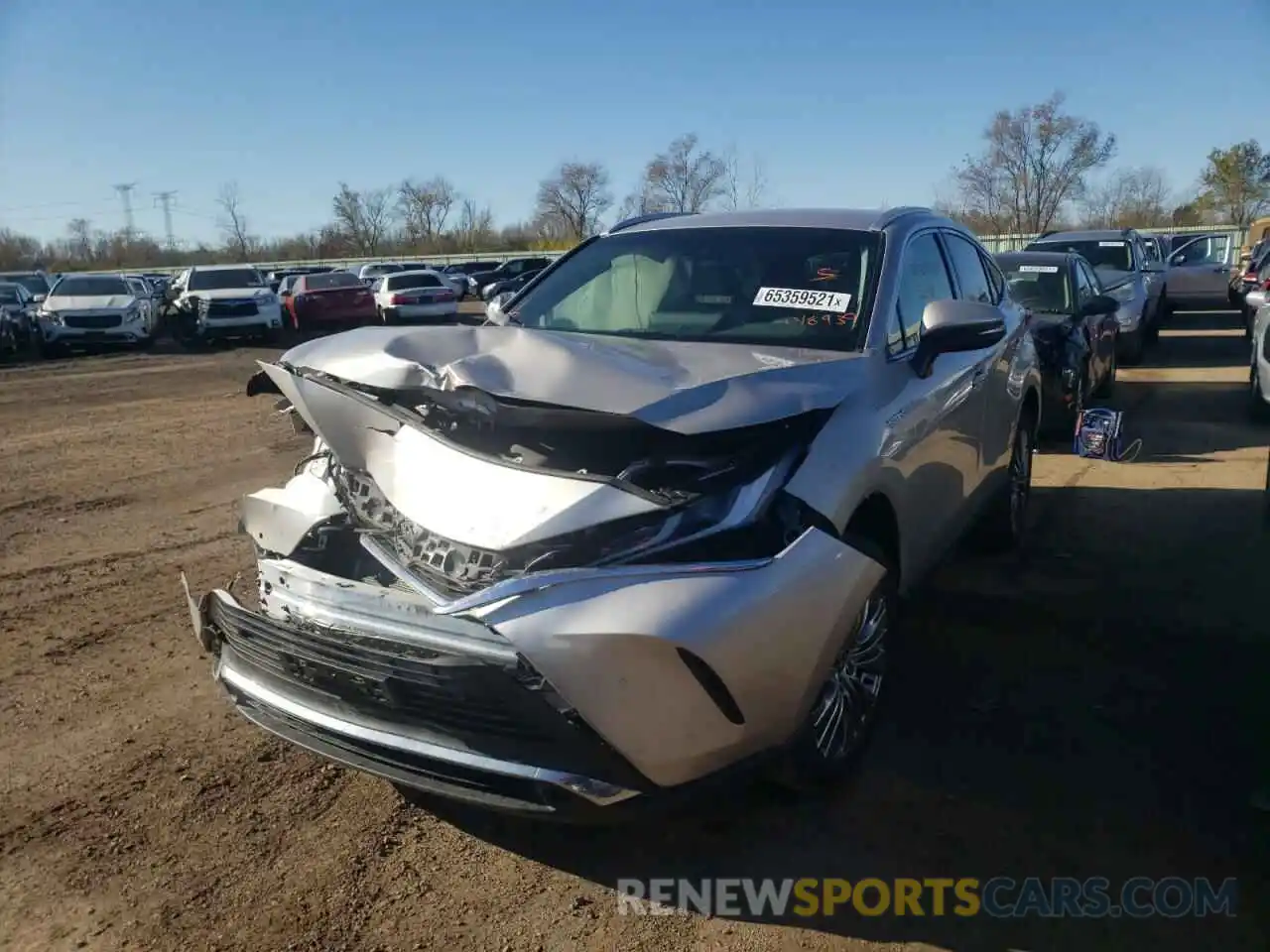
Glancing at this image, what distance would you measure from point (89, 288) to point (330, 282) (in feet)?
17.0

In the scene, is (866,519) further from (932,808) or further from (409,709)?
(409,709)

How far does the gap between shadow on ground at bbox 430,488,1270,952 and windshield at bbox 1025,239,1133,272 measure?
10.6 metres

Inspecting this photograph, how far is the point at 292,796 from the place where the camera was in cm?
331

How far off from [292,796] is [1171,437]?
27.6 ft

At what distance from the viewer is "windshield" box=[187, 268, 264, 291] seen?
22.8 metres

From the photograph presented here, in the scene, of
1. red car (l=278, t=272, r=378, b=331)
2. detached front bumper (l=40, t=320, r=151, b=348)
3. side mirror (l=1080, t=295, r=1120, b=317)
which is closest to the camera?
side mirror (l=1080, t=295, r=1120, b=317)

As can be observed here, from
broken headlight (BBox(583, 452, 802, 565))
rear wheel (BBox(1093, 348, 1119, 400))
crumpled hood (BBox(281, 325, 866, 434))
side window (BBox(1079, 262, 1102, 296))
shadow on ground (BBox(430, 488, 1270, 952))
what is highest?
crumpled hood (BBox(281, 325, 866, 434))

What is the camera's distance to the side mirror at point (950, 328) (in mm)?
3738

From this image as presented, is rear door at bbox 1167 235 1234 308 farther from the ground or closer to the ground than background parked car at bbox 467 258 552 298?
closer to the ground

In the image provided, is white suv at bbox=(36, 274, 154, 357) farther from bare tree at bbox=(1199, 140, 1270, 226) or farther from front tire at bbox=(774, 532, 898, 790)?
bare tree at bbox=(1199, 140, 1270, 226)

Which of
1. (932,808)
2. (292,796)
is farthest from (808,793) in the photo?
(292,796)

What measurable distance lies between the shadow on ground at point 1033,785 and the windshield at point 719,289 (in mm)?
1510

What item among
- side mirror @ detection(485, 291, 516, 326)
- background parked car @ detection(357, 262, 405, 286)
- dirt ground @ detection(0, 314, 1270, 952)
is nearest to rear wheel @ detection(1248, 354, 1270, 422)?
dirt ground @ detection(0, 314, 1270, 952)

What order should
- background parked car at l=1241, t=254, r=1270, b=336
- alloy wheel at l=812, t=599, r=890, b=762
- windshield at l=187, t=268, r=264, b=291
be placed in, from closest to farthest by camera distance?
alloy wheel at l=812, t=599, r=890, b=762
background parked car at l=1241, t=254, r=1270, b=336
windshield at l=187, t=268, r=264, b=291
